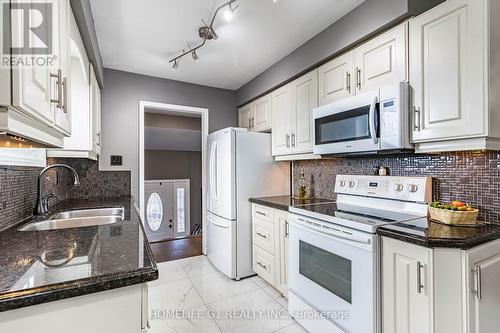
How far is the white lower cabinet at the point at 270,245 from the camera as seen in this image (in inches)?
90.7

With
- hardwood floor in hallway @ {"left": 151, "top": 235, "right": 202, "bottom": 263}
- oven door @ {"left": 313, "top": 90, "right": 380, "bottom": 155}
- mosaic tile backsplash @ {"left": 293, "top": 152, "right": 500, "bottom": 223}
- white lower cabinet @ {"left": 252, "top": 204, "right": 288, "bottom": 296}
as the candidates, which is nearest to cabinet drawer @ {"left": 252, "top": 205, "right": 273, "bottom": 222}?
white lower cabinet @ {"left": 252, "top": 204, "right": 288, "bottom": 296}

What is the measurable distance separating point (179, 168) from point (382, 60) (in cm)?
534

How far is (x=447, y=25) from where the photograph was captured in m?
1.42

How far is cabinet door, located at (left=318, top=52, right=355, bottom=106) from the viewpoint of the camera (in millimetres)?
1964

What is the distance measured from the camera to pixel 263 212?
261 cm

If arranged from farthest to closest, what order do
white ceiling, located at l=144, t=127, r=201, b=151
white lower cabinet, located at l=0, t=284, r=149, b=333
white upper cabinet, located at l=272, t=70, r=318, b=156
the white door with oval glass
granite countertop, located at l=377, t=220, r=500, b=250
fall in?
the white door with oval glass, white ceiling, located at l=144, t=127, r=201, b=151, white upper cabinet, located at l=272, t=70, r=318, b=156, granite countertop, located at l=377, t=220, r=500, b=250, white lower cabinet, located at l=0, t=284, r=149, b=333

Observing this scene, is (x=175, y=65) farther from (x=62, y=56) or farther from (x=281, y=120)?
(x=62, y=56)

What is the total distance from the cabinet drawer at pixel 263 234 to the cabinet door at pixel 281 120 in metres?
0.78

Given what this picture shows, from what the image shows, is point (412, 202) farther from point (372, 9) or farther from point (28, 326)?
point (28, 326)

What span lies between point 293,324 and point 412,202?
4.25 feet

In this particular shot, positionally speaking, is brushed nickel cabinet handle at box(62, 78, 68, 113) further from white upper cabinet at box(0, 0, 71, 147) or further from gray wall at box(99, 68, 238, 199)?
gray wall at box(99, 68, 238, 199)

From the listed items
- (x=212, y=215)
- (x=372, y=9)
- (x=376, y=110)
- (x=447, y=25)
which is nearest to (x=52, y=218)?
(x=212, y=215)

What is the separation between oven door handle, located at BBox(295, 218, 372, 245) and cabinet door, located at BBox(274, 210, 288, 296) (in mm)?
345

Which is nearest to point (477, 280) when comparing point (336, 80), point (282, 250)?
point (282, 250)
